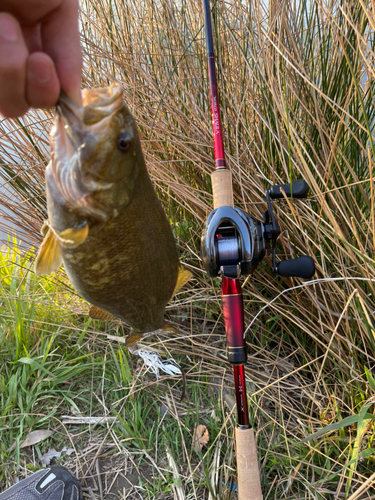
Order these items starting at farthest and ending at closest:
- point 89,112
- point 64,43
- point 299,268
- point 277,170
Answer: point 277,170
point 299,268
point 89,112
point 64,43

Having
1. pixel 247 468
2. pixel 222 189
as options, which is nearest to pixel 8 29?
pixel 222 189

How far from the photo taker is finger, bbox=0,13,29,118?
77 centimetres

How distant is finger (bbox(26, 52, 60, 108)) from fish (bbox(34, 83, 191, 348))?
0.20 ft

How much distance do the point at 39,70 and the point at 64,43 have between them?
0.16m

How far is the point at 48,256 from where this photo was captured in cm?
118

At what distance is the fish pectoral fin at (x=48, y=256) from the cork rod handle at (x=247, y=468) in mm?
1185

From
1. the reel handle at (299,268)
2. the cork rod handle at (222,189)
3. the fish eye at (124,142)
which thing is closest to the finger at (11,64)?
the fish eye at (124,142)

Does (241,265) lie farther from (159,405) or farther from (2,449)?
(2,449)

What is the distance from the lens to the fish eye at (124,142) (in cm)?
110

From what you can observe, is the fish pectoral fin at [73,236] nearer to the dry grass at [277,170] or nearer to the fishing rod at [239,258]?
the fishing rod at [239,258]

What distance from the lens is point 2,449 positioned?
2188 mm

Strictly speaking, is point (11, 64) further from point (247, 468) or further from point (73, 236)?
point (247, 468)

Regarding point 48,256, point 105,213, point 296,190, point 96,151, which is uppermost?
point 296,190

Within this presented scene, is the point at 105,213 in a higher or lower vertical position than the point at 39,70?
lower
